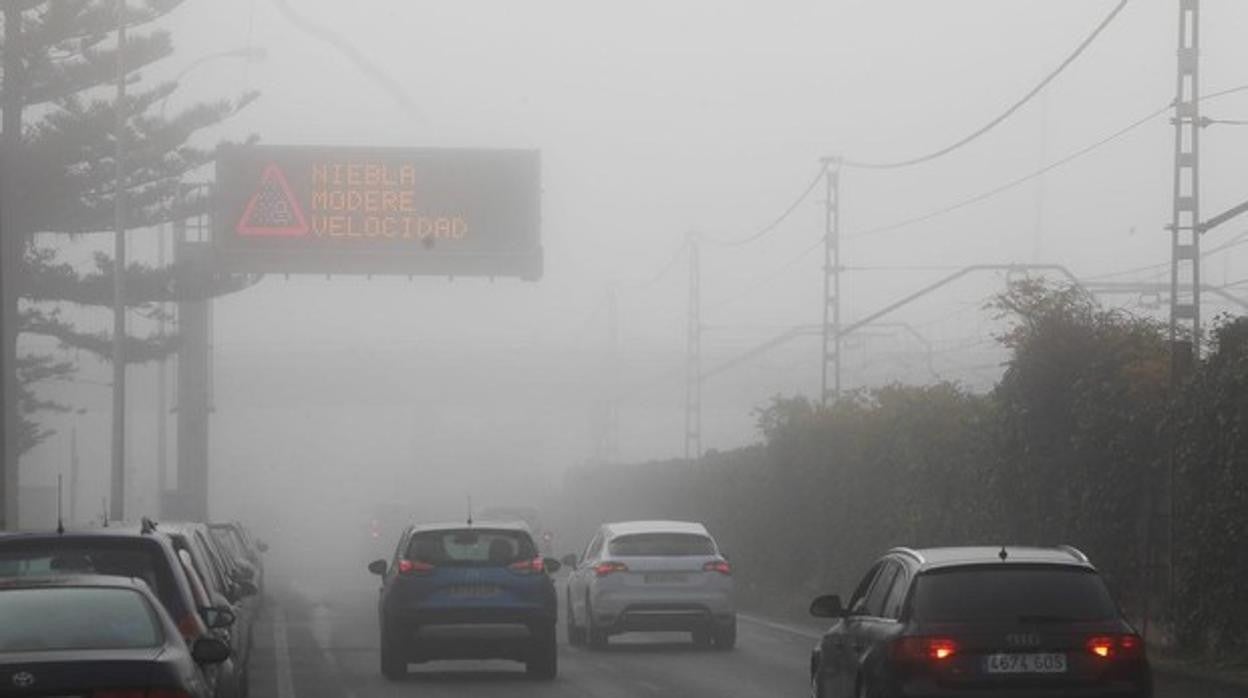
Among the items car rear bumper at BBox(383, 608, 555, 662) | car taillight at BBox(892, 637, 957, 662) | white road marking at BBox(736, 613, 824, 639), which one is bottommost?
white road marking at BBox(736, 613, 824, 639)

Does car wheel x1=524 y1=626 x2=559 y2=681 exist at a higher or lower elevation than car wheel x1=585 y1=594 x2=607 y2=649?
higher

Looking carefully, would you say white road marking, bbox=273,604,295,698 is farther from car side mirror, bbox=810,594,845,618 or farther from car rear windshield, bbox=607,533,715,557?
car side mirror, bbox=810,594,845,618

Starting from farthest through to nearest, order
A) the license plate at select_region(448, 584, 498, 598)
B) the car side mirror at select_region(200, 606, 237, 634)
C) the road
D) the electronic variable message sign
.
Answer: the electronic variable message sign → the license plate at select_region(448, 584, 498, 598) → the road → the car side mirror at select_region(200, 606, 237, 634)

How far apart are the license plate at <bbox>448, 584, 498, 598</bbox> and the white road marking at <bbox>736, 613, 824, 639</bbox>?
841 cm

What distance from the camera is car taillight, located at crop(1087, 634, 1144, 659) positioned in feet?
52.5

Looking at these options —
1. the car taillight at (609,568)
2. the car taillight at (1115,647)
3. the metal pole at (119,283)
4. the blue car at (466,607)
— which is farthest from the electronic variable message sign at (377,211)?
the car taillight at (1115,647)

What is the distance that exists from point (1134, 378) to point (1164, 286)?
96.8ft

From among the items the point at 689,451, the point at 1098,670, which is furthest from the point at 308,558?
the point at 1098,670

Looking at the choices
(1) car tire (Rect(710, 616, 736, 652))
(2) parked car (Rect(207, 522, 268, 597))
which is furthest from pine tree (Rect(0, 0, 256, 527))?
(1) car tire (Rect(710, 616, 736, 652))

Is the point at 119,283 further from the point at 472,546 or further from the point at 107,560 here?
the point at 107,560

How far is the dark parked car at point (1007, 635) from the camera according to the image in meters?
16.0

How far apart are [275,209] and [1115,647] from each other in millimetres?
37526

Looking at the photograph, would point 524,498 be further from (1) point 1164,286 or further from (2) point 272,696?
(2) point 272,696

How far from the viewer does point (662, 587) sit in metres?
31.9
